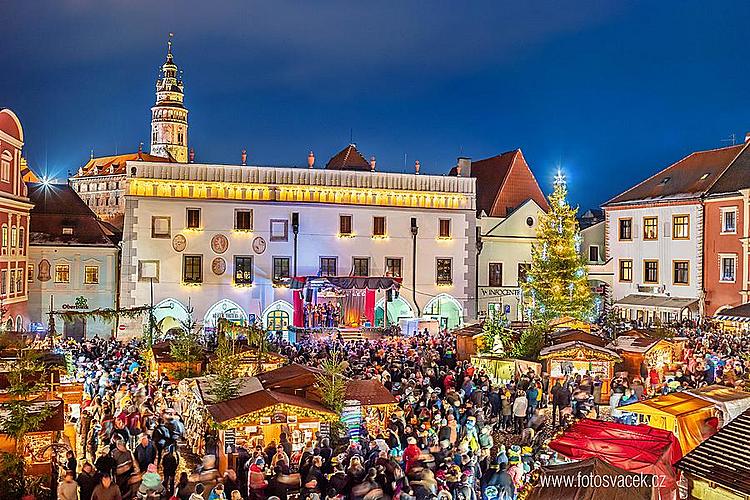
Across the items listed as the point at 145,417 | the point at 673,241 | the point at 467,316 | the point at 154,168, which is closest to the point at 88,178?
the point at 154,168

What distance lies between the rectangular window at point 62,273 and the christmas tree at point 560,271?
Result: 845 inches

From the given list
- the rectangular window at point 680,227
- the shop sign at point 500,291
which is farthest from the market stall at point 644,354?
the rectangular window at point 680,227

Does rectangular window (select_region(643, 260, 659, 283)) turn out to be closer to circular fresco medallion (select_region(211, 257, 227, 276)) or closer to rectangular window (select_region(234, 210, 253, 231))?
rectangular window (select_region(234, 210, 253, 231))

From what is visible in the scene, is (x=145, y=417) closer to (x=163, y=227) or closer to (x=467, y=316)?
(x=163, y=227)

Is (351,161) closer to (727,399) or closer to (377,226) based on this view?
(377,226)

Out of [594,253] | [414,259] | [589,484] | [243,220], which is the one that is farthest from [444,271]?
[589,484]

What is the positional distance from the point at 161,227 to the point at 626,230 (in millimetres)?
24183

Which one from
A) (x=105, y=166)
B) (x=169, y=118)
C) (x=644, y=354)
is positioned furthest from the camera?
(x=169, y=118)

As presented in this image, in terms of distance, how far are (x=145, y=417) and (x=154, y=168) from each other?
71.3 ft

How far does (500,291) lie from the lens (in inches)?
1556

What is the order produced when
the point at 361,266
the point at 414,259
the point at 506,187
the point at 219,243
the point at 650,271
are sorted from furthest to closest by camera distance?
the point at 506,187
the point at 650,271
the point at 414,259
the point at 361,266
the point at 219,243

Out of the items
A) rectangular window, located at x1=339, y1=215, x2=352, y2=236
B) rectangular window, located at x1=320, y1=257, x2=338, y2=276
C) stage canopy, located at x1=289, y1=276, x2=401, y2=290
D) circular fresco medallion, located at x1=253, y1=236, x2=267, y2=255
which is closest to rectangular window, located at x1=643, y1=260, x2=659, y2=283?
stage canopy, located at x1=289, y1=276, x2=401, y2=290

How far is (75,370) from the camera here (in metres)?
19.2

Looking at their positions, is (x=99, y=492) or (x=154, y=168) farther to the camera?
(x=154, y=168)
